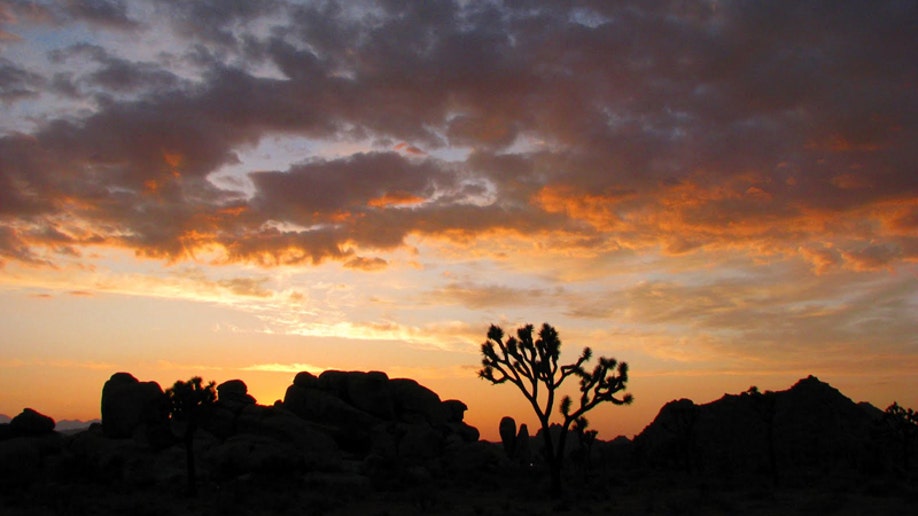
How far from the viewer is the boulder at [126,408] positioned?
45.0 meters

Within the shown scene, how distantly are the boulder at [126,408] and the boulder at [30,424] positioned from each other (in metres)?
3.65

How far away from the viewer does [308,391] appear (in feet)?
175

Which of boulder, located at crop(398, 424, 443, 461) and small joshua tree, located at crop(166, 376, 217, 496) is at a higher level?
small joshua tree, located at crop(166, 376, 217, 496)

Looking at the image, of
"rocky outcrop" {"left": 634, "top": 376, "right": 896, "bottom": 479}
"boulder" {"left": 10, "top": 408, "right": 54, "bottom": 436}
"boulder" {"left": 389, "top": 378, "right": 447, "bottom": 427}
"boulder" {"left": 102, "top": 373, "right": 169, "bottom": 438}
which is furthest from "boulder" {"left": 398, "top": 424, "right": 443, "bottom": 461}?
"boulder" {"left": 10, "top": 408, "right": 54, "bottom": 436}

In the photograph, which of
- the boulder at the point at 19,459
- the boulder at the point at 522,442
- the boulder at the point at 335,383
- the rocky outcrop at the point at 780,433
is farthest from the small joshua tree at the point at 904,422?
the boulder at the point at 19,459

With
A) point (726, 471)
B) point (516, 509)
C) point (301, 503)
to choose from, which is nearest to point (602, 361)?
point (516, 509)

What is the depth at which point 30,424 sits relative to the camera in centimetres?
4478

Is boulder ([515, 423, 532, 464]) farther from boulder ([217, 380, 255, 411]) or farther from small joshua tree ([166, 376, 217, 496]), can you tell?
small joshua tree ([166, 376, 217, 496])

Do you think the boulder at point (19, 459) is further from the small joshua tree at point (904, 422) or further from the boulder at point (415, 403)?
the small joshua tree at point (904, 422)

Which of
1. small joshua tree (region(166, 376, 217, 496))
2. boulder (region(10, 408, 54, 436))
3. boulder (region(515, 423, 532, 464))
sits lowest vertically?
boulder (region(515, 423, 532, 464))

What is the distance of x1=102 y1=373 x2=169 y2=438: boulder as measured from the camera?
45.0 m

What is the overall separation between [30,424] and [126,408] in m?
6.09

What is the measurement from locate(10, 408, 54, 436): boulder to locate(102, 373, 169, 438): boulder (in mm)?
3655

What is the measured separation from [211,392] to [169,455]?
946 centimetres
